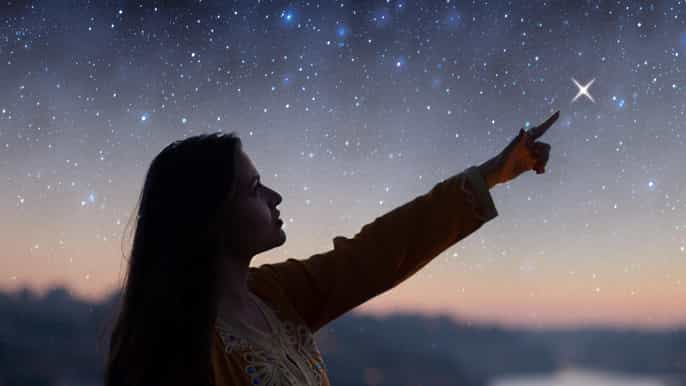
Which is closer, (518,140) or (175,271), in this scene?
(175,271)

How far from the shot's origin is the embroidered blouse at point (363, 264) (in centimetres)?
158

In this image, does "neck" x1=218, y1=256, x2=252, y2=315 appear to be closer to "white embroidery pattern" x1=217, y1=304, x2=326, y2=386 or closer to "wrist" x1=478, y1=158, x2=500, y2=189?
"white embroidery pattern" x1=217, y1=304, x2=326, y2=386

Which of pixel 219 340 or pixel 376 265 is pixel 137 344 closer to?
pixel 219 340

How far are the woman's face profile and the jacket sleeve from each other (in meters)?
0.18

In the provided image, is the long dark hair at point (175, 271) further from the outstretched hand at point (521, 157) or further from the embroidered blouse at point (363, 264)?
the outstretched hand at point (521, 157)

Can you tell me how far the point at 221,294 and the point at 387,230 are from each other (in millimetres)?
435

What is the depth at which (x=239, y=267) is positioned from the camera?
1476 mm

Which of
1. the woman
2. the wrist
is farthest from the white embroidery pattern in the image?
the wrist

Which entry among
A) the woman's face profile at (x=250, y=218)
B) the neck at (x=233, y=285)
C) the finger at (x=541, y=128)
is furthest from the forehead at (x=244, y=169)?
the finger at (x=541, y=128)

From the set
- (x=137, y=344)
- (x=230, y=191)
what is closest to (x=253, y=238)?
(x=230, y=191)

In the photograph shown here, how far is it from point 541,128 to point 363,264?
58cm

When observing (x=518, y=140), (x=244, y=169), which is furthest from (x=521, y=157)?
(x=244, y=169)

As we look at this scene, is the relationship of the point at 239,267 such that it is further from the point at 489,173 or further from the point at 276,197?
the point at 489,173

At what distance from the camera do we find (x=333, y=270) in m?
1.60
